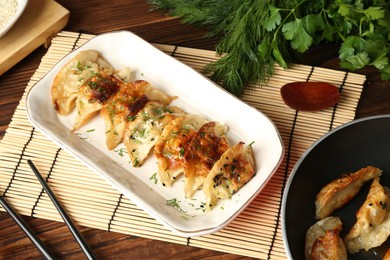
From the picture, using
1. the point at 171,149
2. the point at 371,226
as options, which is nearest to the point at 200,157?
the point at 171,149

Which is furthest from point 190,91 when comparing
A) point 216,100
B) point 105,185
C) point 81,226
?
point 81,226

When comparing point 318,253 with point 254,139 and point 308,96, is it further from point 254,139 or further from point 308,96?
point 308,96

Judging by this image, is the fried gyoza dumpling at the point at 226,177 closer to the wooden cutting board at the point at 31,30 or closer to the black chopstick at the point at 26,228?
the black chopstick at the point at 26,228

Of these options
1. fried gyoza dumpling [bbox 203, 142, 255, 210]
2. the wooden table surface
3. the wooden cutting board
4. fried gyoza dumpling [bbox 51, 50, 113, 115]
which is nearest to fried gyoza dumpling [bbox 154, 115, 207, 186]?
fried gyoza dumpling [bbox 203, 142, 255, 210]

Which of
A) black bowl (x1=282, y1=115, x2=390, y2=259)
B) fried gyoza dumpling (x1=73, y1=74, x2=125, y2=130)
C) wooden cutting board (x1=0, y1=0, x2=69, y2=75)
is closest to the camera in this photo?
black bowl (x1=282, y1=115, x2=390, y2=259)

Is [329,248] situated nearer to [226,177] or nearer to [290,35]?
[226,177]

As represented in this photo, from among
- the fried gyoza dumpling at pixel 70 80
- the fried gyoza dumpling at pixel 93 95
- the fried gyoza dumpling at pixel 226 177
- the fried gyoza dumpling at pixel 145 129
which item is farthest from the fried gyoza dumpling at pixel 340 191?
the fried gyoza dumpling at pixel 70 80

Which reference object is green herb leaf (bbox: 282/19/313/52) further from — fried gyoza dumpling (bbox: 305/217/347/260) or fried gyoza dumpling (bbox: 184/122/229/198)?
fried gyoza dumpling (bbox: 305/217/347/260)
